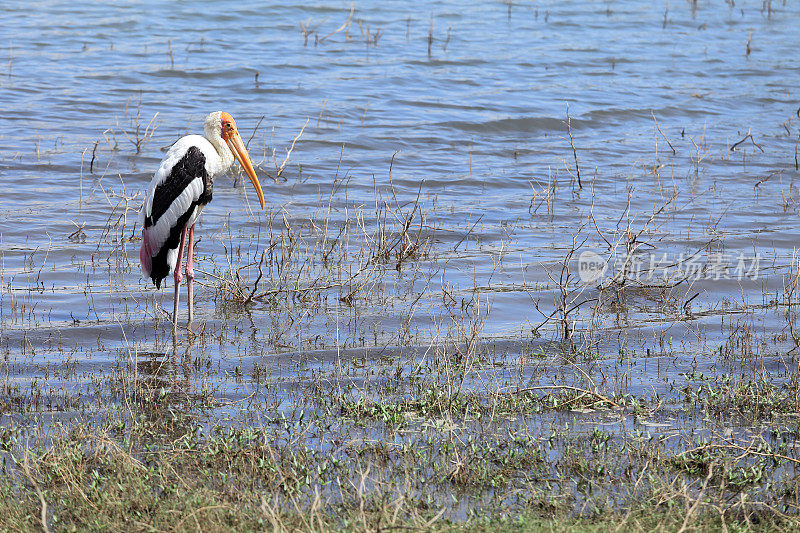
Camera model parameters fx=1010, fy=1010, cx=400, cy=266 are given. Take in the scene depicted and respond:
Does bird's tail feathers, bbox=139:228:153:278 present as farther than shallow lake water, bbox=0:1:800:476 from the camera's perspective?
Yes

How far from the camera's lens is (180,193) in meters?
6.45

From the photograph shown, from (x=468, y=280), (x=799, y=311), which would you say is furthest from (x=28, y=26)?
(x=799, y=311)

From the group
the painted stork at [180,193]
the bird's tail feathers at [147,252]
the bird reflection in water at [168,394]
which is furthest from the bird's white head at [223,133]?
the bird reflection in water at [168,394]

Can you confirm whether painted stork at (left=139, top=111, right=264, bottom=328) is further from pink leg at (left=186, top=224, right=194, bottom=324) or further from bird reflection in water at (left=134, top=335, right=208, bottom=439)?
bird reflection in water at (left=134, top=335, right=208, bottom=439)

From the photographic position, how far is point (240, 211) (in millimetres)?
9391

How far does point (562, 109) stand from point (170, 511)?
448 inches

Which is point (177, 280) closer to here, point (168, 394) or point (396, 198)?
point (168, 394)

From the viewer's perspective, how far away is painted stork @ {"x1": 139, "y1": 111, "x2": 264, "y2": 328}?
6418mm

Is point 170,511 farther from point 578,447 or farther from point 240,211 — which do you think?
point 240,211

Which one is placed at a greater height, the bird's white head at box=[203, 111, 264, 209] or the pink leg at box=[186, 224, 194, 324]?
the bird's white head at box=[203, 111, 264, 209]

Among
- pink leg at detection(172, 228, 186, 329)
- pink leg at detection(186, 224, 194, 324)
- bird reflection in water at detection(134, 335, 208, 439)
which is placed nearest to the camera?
bird reflection in water at detection(134, 335, 208, 439)

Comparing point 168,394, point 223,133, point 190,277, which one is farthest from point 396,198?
point 168,394

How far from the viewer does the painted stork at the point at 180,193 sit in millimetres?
6418

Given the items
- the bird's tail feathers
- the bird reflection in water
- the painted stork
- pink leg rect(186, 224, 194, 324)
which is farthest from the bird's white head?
the bird reflection in water
